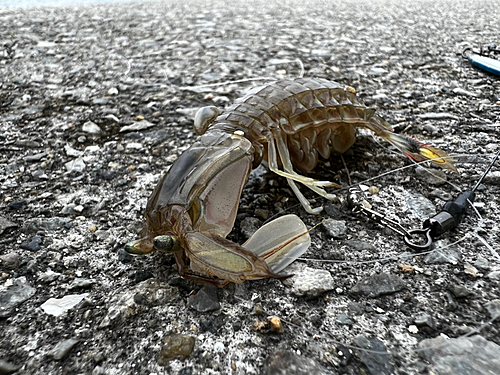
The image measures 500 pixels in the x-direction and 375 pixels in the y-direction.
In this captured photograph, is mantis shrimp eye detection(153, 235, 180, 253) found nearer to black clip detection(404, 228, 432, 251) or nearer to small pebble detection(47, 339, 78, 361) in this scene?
small pebble detection(47, 339, 78, 361)

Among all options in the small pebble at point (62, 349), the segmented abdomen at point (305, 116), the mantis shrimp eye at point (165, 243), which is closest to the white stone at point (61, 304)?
the small pebble at point (62, 349)

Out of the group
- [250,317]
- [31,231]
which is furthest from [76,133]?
[250,317]

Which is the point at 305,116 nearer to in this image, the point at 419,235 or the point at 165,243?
the point at 419,235

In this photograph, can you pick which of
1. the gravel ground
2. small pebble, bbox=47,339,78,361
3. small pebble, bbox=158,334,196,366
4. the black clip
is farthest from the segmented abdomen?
small pebble, bbox=47,339,78,361

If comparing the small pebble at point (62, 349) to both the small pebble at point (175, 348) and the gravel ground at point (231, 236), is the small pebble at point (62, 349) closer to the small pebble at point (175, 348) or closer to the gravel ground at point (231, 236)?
the gravel ground at point (231, 236)

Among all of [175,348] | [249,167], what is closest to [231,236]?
[249,167]
